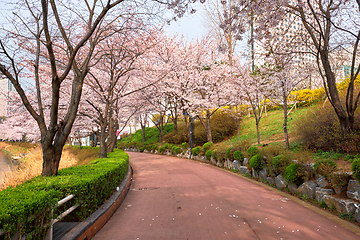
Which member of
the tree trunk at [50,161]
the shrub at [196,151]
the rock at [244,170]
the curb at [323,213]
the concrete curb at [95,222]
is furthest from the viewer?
the shrub at [196,151]

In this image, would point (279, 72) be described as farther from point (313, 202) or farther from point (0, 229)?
point (0, 229)

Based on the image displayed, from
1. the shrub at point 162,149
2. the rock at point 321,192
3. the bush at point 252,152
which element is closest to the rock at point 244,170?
the bush at point 252,152

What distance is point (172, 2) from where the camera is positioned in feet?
18.7

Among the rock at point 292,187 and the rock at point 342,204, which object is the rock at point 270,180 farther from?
the rock at point 342,204

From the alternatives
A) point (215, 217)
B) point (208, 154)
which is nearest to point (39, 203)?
point (215, 217)

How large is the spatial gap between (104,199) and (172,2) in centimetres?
525

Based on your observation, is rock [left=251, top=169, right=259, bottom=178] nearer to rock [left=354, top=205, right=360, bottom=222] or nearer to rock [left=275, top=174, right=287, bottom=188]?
rock [left=275, top=174, right=287, bottom=188]

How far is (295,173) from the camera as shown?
6.60m

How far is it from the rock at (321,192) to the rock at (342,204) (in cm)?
12

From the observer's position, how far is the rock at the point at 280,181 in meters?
7.49

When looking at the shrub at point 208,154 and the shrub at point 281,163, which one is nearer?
the shrub at point 281,163

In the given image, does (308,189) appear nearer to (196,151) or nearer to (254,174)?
(254,174)

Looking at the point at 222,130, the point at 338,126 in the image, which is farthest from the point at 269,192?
the point at 222,130

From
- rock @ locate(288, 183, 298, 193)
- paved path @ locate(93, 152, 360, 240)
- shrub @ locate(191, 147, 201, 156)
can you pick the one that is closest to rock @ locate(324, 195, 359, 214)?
paved path @ locate(93, 152, 360, 240)
